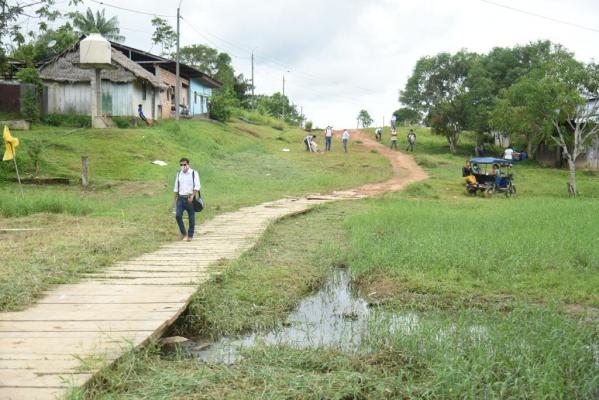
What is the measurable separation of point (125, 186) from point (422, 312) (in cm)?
1539

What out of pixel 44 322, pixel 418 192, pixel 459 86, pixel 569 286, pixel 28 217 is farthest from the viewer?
pixel 459 86

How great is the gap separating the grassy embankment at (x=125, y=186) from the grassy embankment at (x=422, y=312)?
2.29 meters

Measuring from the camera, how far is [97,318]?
568cm

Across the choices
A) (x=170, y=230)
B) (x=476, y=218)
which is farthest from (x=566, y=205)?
(x=170, y=230)

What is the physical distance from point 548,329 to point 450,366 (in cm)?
163

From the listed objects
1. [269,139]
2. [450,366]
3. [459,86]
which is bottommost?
[450,366]

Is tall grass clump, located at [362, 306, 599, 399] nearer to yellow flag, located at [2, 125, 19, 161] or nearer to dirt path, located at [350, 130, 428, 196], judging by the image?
yellow flag, located at [2, 125, 19, 161]

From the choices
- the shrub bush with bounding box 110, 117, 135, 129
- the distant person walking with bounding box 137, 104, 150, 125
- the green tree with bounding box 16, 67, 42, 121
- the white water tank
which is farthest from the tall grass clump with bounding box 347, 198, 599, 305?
the green tree with bounding box 16, 67, 42, 121

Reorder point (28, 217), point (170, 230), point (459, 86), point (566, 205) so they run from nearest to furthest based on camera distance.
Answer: point (170, 230), point (28, 217), point (566, 205), point (459, 86)

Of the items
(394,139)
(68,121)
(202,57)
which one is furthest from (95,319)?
(202,57)

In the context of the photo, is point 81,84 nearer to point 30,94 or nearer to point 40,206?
point 30,94

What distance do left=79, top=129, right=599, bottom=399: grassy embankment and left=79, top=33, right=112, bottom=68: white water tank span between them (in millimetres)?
17972

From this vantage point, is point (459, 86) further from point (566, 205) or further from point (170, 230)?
point (170, 230)

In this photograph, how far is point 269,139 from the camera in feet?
135
